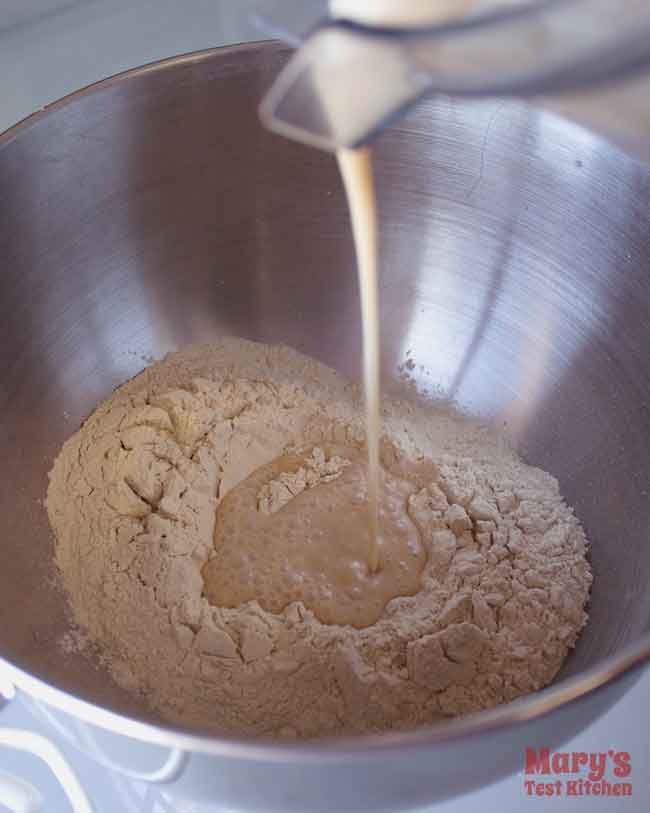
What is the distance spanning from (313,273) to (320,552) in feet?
1.32

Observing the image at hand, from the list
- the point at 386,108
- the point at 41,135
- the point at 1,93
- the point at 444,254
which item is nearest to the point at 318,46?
the point at 386,108

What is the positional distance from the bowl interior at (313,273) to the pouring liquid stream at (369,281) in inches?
8.7

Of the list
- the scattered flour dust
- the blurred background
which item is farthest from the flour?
the blurred background

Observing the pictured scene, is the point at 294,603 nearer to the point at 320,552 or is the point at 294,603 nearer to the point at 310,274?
the point at 320,552

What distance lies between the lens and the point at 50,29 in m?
1.45

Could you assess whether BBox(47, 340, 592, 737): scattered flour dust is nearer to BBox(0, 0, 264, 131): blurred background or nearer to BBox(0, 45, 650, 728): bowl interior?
BBox(0, 45, 650, 728): bowl interior

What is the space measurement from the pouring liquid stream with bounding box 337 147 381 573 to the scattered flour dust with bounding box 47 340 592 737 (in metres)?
0.08

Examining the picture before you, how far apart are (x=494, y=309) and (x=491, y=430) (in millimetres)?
161

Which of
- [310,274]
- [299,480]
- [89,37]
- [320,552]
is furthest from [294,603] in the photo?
[89,37]

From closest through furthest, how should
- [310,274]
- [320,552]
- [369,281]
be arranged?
[369,281], [320,552], [310,274]

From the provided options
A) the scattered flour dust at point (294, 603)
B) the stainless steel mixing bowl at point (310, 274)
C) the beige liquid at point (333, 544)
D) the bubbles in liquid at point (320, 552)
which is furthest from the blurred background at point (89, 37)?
the bubbles in liquid at point (320, 552)

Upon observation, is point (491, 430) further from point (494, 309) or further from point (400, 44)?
point (400, 44)

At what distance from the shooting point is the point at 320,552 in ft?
3.60

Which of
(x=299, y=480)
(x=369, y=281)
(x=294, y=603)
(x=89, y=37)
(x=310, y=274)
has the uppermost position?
(x=89, y=37)
